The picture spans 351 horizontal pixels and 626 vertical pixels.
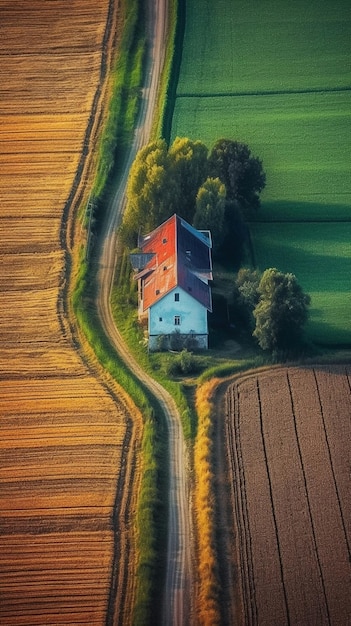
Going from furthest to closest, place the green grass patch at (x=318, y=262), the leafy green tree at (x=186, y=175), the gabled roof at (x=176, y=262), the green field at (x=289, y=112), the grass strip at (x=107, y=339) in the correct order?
the leafy green tree at (x=186, y=175)
the green field at (x=289, y=112)
the green grass patch at (x=318, y=262)
the gabled roof at (x=176, y=262)
the grass strip at (x=107, y=339)

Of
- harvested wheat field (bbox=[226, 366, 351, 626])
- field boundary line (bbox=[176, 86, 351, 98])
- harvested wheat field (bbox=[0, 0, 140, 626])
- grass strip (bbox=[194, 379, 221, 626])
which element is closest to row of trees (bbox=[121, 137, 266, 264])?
harvested wheat field (bbox=[0, 0, 140, 626])

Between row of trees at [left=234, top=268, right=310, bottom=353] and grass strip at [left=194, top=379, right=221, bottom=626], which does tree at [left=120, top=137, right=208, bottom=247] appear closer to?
row of trees at [left=234, top=268, right=310, bottom=353]

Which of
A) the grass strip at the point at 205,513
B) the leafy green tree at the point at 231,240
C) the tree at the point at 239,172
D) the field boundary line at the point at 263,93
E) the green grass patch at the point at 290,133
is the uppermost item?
the field boundary line at the point at 263,93

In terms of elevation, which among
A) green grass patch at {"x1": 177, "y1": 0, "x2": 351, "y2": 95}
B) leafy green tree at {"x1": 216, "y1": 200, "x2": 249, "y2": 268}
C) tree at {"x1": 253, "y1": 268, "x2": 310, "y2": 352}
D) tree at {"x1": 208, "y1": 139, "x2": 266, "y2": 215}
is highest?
green grass patch at {"x1": 177, "y1": 0, "x2": 351, "y2": 95}

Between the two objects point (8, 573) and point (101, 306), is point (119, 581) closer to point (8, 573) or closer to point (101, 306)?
point (8, 573)

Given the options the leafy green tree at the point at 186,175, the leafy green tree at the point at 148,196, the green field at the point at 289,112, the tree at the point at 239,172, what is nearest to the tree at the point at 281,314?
the green field at the point at 289,112

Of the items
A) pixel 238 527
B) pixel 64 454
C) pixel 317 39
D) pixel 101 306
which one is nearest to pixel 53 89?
pixel 317 39

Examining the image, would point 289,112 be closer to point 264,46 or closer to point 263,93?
point 263,93

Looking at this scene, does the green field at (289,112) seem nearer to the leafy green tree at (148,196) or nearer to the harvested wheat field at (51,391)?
the leafy green tree at (148,196)
